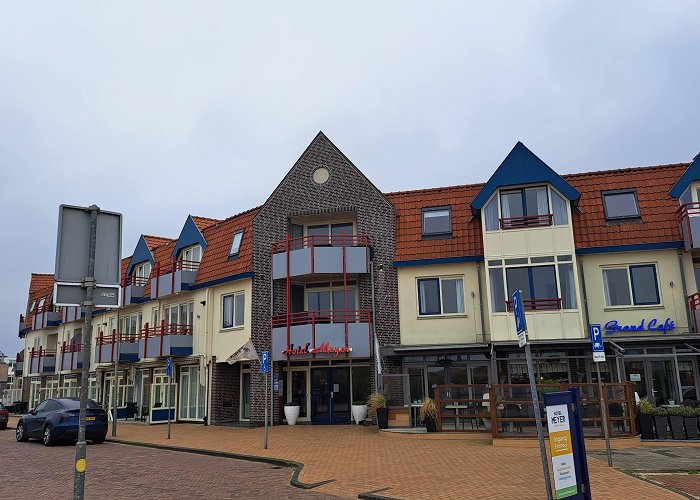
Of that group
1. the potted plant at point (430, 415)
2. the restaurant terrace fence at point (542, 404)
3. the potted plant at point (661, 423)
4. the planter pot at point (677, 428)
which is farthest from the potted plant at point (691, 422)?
the potted plant at point (430, 415)

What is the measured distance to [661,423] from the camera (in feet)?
54.5

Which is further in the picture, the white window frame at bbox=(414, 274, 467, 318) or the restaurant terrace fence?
the white window frame at bbox=(414, 274, 467, 318)

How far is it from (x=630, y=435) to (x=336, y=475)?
8.53 meters

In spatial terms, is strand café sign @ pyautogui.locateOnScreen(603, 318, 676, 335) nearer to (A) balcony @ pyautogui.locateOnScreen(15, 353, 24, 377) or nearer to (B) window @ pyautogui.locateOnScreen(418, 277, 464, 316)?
(B) window @ pyautogui.locateOnScreen(418, 277, 464, 316)

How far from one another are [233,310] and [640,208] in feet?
54.3

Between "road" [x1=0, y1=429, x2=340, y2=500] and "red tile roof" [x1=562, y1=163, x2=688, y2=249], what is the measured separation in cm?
1452

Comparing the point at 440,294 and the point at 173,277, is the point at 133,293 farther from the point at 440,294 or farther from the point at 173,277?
the point at 440,294

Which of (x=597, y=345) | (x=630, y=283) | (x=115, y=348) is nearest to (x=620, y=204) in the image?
(x=630, y=283)

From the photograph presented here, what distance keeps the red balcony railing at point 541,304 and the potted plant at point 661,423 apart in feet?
17.9

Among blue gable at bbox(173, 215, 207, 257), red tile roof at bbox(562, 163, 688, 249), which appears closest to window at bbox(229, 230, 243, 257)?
blue gable at bbox(173, 215, 207, 257)

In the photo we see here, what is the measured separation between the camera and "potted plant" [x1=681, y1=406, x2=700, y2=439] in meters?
16.5

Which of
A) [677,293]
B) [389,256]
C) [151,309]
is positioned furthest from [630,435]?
[151,309]

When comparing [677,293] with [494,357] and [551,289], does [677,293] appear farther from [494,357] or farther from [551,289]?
[494,357]

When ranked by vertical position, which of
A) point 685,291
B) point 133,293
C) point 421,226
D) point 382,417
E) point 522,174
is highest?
point 522,174
